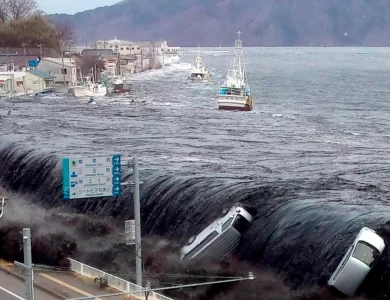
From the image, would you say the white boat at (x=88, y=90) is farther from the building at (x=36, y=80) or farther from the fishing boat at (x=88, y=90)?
the building at (x=36, y=80)

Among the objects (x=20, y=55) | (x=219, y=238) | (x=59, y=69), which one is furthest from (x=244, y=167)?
(x=20, y=55)

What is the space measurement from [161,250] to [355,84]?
280ft

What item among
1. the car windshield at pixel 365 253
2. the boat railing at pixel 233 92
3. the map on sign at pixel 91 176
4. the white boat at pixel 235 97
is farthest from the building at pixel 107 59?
the map on sign at pixel 91 176

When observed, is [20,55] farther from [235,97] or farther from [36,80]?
[235,97]

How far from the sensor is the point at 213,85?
108 metres

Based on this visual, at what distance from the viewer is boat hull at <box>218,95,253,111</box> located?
2601 inches

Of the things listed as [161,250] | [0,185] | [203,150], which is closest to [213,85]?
[203,150]

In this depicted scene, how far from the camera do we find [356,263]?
64.5 ft

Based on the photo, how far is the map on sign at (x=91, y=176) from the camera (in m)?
17.0

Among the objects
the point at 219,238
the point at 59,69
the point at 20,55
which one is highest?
the point at 20,55

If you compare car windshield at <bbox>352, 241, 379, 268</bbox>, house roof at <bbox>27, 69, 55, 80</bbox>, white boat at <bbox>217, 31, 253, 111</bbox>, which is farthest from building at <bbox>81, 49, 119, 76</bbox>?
car windshield at <bbox>352, 241, 379, 268</bbox>

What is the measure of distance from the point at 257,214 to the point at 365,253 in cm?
518

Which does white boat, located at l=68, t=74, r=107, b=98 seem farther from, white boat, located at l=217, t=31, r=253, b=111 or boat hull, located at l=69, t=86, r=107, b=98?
white boat, located at l=217, t=31, r=253, b=111

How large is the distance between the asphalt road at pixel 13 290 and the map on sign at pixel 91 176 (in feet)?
10.7
